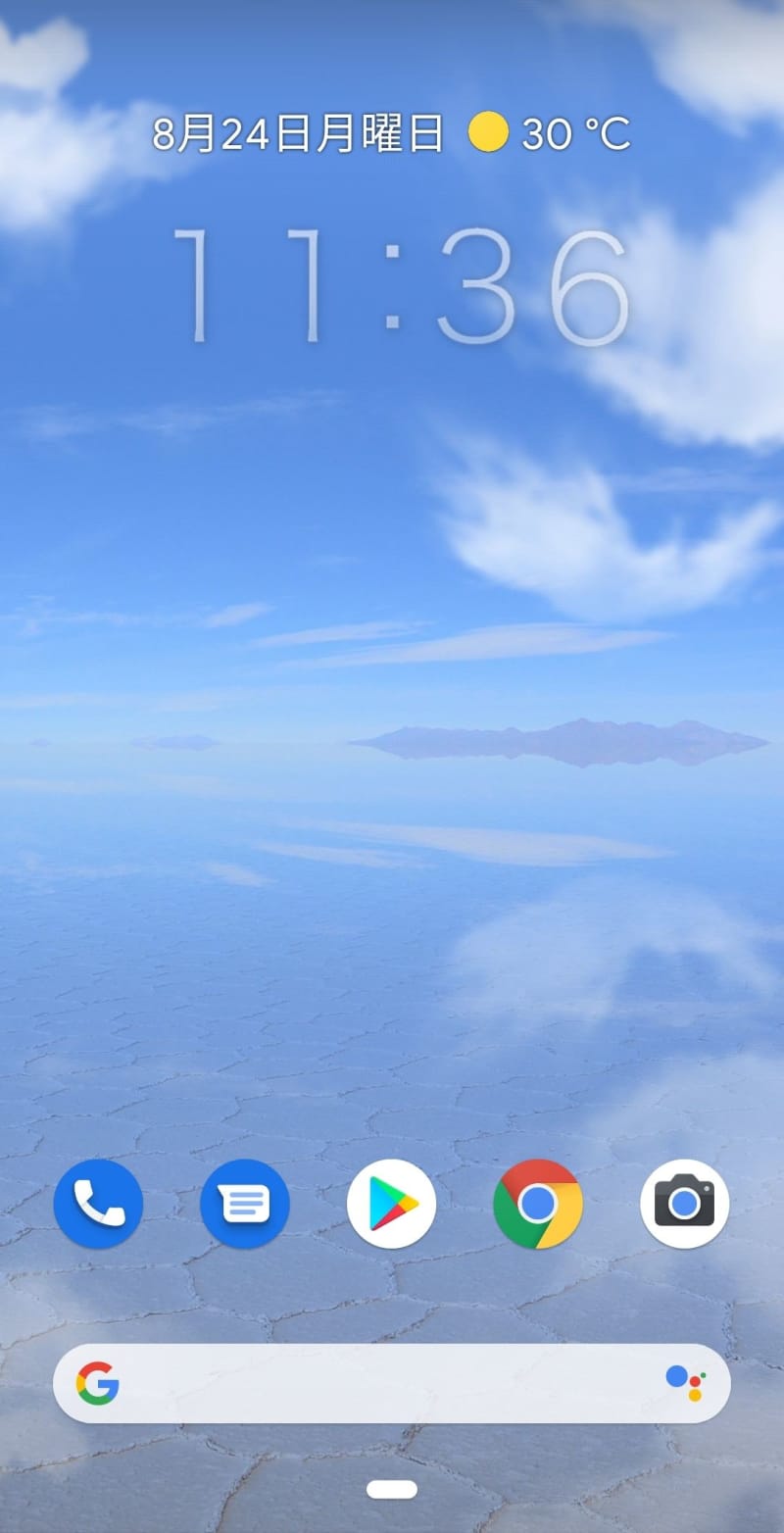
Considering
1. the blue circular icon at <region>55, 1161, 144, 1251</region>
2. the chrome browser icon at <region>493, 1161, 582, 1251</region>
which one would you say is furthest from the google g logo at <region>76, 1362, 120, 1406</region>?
the chrome browser icon at <region>493, 1161, 582, 1251</region>

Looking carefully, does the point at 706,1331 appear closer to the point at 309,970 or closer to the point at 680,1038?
the point at 680,1038

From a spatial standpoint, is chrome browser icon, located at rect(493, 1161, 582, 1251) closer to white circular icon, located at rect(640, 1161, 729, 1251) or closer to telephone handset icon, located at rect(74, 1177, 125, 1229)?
white circular icon, located at rect(640, 1161, 729, 1251)

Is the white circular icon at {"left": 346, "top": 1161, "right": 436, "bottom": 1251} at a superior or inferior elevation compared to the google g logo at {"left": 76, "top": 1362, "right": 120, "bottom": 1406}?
superior

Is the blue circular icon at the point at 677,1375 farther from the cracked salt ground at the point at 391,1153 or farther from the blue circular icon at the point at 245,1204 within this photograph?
the blue circular icon at the point at 245,1204

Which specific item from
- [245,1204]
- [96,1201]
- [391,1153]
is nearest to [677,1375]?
[245,1204]

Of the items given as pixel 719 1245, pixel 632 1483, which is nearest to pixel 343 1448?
pixel 632 1483

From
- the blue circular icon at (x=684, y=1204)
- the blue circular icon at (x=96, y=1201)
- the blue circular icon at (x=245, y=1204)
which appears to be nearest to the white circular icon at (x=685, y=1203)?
the blue circular icon at (x=684, y=1204)
